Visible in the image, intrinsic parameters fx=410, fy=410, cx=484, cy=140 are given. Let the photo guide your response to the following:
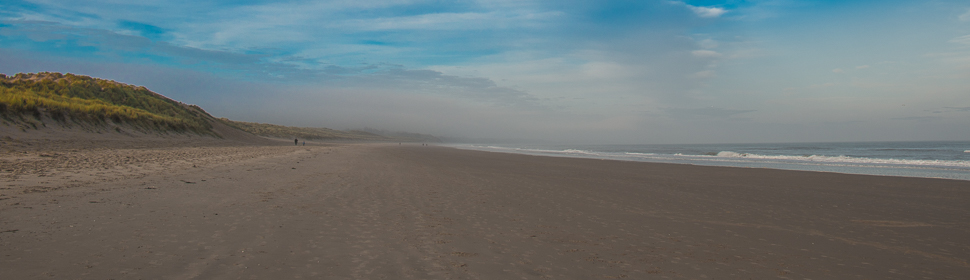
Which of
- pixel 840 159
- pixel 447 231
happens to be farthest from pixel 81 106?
pixel 840 159

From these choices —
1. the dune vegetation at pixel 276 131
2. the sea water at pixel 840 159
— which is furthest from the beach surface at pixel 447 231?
the dune vegetation at pixel 276 131

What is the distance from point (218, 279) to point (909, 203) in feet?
44.1

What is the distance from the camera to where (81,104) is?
93.1 feet

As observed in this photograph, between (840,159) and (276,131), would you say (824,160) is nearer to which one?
(840,159)

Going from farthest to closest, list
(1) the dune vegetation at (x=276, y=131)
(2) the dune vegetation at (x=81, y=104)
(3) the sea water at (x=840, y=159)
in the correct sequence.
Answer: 1. (1) the dune vegetation at (x=276, y=131)
2. (2) the dune vegetation at (x=81, y=104)
3. (3) the sea water at (x=840, y=159)

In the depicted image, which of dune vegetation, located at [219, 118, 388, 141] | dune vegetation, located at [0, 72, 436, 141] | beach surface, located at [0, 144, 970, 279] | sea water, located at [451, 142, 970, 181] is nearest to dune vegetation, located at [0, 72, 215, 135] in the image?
dune vegetation, located at [0, 72, 436, 141]

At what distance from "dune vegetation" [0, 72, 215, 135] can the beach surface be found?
57.7 ft

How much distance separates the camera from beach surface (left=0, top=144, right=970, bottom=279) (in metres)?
4.25

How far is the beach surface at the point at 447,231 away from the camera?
167 inches

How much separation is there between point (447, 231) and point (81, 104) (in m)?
35.6

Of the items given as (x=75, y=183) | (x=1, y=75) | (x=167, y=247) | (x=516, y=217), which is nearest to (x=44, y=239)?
(x=167, y=247)

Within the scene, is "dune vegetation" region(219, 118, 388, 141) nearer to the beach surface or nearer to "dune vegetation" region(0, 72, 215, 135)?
"dune vegetation" region(0, 72, 215, 135)

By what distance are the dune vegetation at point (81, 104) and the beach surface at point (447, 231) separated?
17574mm

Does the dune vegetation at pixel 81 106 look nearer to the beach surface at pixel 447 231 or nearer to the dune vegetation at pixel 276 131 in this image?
the dune vegetation at pixel 276 131
